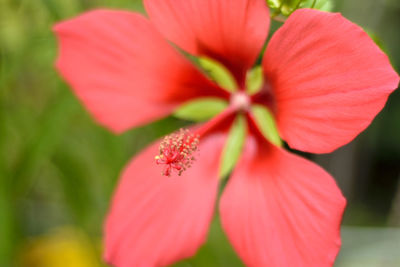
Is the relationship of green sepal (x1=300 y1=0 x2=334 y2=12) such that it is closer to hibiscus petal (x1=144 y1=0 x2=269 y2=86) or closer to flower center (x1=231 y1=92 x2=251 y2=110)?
hibiscus petal (x1=144 y1=0 x2=269 y2=86)

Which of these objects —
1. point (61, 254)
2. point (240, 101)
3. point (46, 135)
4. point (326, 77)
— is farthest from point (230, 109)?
point (61, 254)

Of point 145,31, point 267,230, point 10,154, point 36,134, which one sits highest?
point 145,31

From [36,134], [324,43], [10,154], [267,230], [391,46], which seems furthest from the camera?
[391,46]

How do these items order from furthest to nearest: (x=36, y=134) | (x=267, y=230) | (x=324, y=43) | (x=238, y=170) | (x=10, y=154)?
(x=10, y=154) < (x=36, y=134) < (x=238, y=170) < (x=267, y=230) < (x=324, y=43)

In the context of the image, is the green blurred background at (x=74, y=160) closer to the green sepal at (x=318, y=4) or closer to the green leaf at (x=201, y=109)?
the green leaf at (x=201, y=109)

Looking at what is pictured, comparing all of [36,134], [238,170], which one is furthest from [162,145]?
[36,134]

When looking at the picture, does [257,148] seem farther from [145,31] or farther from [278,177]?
[145,31]
